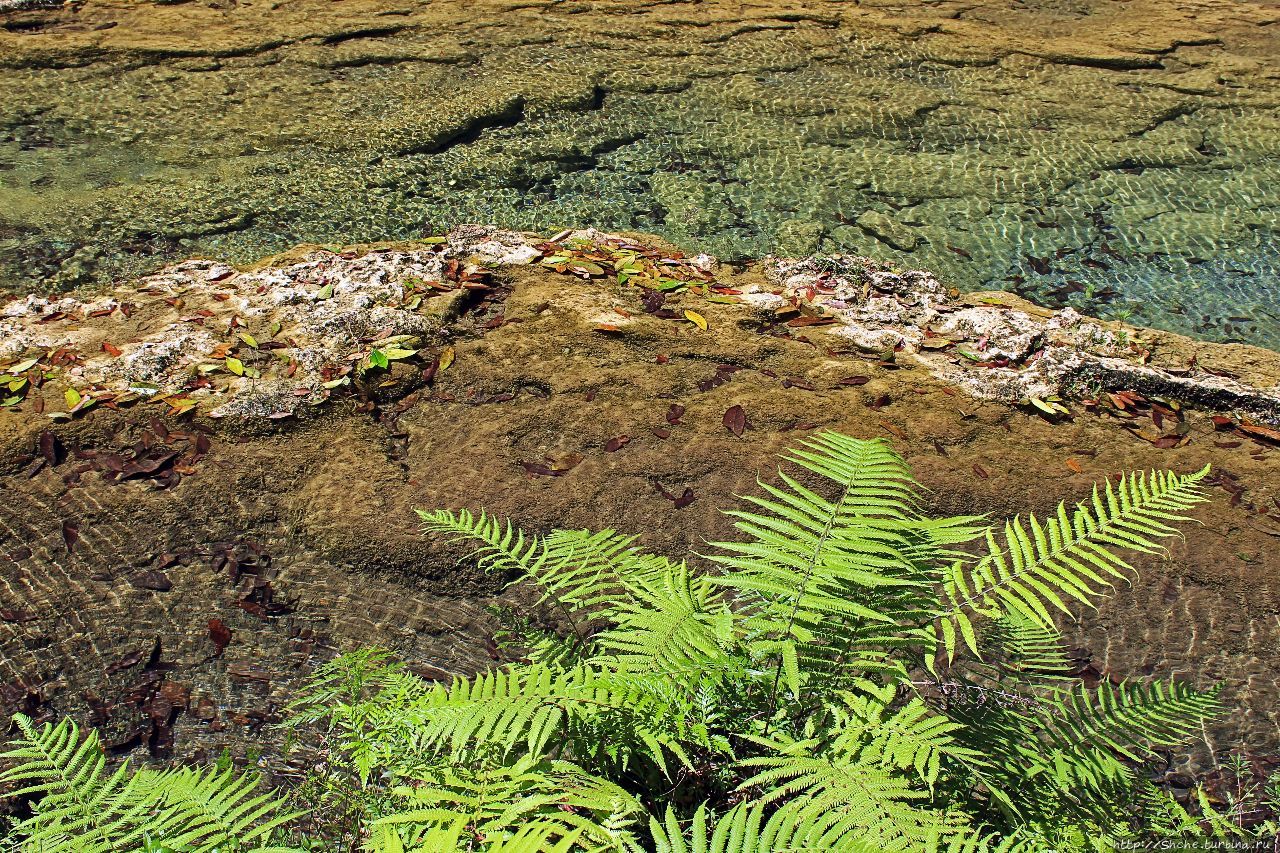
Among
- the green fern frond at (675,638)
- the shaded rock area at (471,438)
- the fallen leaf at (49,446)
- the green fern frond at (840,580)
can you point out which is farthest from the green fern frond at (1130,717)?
the fallen leaf at (49,446)

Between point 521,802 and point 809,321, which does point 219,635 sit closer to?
point 521,802

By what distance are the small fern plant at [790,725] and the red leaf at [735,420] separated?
1.33 m

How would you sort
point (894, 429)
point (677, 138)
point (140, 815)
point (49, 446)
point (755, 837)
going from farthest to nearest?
point (677, 138), point (894, 429), point (49, 446), point (140, 815), point (755, 837)

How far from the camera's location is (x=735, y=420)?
3.72 m

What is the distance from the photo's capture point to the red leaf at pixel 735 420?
12.1 feet

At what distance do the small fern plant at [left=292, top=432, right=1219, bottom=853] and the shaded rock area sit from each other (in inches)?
31.2

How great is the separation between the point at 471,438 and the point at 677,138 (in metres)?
3.39

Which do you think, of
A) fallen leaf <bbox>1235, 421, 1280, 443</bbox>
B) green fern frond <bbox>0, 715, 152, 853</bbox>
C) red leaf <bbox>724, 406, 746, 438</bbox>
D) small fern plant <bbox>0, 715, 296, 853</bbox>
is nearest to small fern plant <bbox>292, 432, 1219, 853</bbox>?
small fern plant <bbox>0, 715, 296, 853</bbox>

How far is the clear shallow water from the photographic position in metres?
5.29

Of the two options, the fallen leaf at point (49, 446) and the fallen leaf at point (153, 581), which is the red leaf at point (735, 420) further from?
the fallen leaf at point (49, 446)

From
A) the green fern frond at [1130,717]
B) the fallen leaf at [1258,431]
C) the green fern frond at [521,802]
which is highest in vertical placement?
the green fern frond at [521,802]

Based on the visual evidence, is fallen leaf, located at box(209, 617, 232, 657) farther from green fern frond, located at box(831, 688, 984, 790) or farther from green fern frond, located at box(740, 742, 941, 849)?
green fern frond, located at box(831, 688, 984, 790)

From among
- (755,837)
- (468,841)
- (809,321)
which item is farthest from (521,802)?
(809,321)

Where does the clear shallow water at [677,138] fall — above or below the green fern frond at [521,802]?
above
